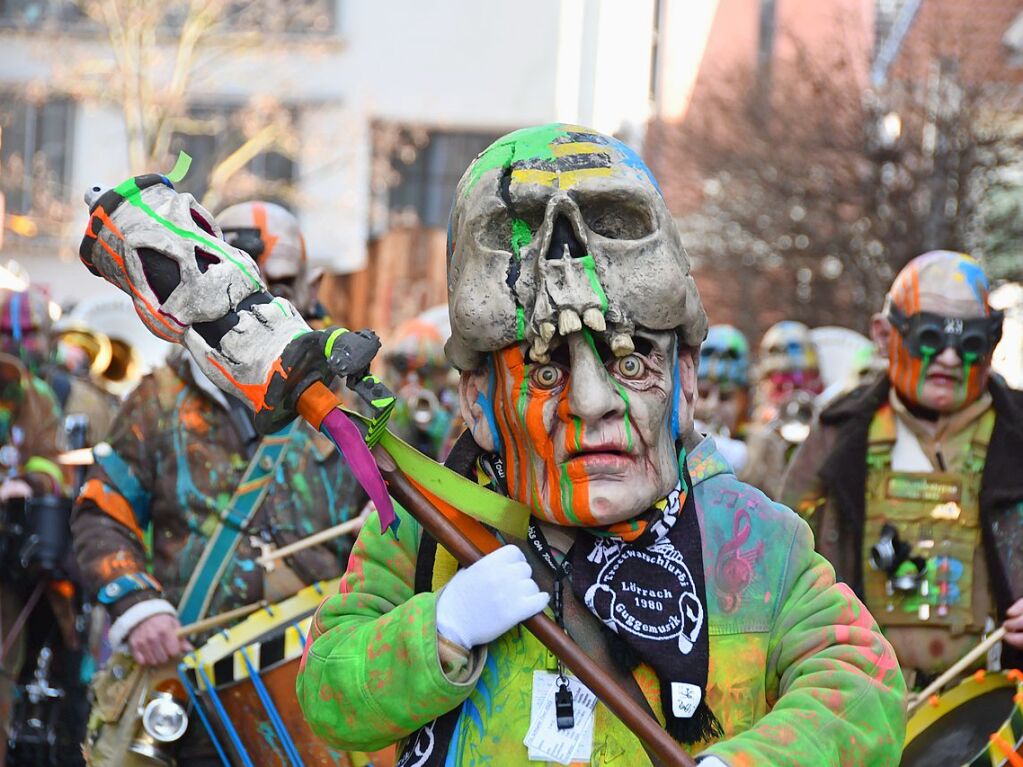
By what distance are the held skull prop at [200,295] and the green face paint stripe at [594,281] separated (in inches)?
16.0

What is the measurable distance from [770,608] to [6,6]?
105 ft

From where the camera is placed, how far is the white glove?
2.87 metres

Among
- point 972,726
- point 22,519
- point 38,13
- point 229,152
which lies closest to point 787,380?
point 22,519

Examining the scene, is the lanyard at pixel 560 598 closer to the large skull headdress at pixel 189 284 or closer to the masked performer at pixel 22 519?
the large skull headdress at pixel 189 284

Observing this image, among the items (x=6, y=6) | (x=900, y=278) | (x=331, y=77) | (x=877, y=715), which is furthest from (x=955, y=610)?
(x=6, y=6)

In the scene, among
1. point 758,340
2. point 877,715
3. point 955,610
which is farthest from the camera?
point 758,340

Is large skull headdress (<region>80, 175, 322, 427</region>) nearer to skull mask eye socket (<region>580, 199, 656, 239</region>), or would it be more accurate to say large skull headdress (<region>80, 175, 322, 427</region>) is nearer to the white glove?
the white glove

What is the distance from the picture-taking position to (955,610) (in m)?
5.88

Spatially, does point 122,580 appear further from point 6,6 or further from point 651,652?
point 6,6

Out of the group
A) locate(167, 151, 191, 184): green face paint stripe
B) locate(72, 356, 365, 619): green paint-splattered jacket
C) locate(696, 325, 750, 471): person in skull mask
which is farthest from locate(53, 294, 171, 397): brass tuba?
locate(167, 151, 191, 184): green face paint stripe

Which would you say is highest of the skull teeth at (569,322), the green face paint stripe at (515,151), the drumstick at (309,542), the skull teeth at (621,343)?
the green face paint stripe at (515,151)

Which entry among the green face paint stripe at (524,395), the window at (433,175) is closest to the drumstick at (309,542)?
the green face paint stripe at (524,395)

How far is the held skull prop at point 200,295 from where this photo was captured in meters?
2.96

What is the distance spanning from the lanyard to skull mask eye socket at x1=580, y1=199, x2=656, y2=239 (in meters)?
0.58
